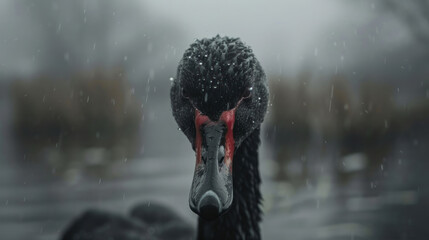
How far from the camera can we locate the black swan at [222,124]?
2.07 meters

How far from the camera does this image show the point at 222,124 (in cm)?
232

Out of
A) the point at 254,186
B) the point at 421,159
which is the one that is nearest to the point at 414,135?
the point at 421,159

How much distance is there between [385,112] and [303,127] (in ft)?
4.35

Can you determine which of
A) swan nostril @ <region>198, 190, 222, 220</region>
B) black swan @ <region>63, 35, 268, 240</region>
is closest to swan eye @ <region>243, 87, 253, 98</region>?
black swan @ <region>63, 35, 268, 240</region>

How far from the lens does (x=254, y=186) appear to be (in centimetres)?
329

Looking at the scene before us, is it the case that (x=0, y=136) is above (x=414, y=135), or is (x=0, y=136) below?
above

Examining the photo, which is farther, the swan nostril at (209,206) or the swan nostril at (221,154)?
the swan nostril at (221,154)

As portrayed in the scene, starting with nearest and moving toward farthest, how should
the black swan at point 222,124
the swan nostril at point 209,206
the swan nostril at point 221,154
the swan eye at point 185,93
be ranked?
1. the swan nostril at point 209,206
2. the black swan at point 222,124
3. the swan nostril at point 221,154
4. the swan eye at point 185,93

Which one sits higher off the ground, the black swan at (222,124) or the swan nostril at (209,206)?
the black swan at (222,124)

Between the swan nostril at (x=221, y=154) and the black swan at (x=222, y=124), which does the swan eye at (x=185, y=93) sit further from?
the swan nostril at (x=221, y=154)

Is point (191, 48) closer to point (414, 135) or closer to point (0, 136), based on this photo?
point (414, 135)

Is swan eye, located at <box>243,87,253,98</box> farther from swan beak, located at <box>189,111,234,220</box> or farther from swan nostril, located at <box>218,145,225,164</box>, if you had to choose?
swan nostril, located at <box>218,145,225,164</box>

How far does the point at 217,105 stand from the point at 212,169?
1.16 ft

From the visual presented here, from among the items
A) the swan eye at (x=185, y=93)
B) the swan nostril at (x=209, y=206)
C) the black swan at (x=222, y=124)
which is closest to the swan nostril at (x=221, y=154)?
the black swan at (x=222, y=124)
